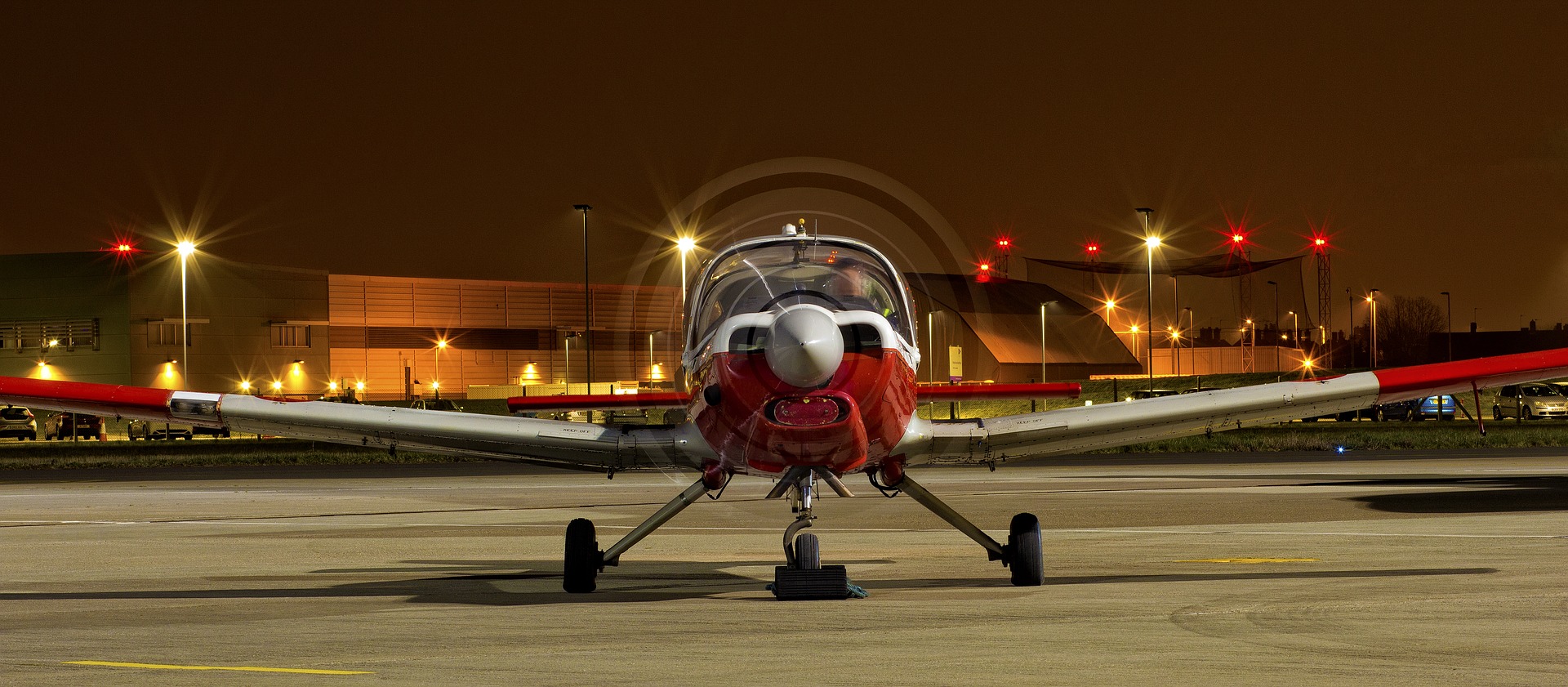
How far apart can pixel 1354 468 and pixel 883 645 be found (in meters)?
22.7

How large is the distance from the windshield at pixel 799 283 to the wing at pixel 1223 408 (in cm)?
140

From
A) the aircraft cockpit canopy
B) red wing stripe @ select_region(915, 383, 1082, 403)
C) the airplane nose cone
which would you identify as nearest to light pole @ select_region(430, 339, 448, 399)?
red wing stripe @ select_region(915, 383, 1082, 403)

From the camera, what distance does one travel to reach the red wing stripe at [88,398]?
11.8 meters

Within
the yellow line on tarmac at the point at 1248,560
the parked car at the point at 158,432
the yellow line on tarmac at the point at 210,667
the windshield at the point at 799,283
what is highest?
the windshield at the point at 799,283

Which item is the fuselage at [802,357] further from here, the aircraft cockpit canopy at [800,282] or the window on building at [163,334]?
the window on building at [163,334]

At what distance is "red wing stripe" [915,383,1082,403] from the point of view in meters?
11.9

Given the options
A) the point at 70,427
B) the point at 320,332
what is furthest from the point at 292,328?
the point at 70,427

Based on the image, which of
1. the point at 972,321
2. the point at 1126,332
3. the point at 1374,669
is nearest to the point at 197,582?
the point at 1374,669

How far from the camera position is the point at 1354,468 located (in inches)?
1098

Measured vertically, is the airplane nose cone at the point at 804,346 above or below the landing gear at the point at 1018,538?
above

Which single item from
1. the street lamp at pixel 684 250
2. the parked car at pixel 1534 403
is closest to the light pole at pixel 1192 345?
the parked car at pixel 1534 403

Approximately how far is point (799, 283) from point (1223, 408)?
4.02 metres

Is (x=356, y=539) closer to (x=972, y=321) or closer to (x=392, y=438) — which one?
(x=392, y=438)

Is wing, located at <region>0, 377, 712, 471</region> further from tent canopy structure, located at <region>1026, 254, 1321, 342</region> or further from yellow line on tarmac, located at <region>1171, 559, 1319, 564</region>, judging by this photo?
tent canopy structure, located at <region>1026, 254, 1321, 342</region>
